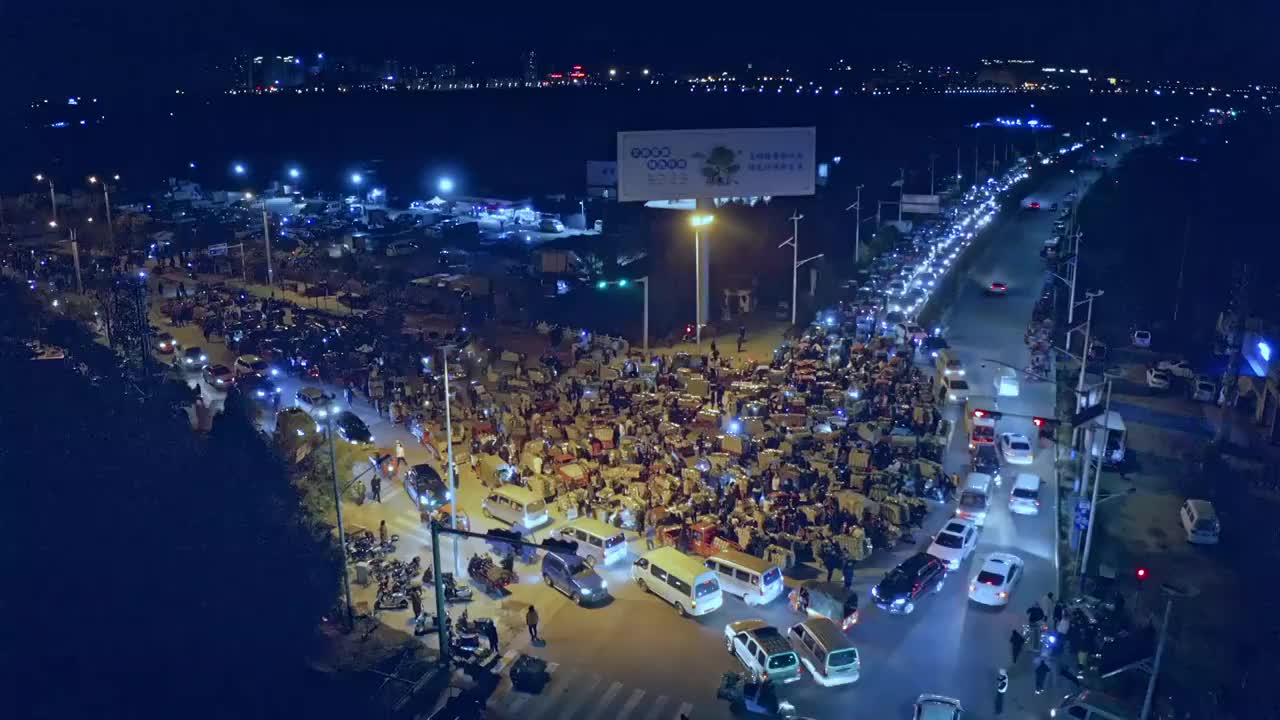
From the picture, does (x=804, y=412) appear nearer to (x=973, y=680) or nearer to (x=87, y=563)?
(x=973, y=680)

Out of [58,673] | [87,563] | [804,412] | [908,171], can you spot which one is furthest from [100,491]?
[908,171]

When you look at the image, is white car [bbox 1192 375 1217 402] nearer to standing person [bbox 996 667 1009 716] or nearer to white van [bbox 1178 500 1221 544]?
white van [bbox 1178 500 1221 544]

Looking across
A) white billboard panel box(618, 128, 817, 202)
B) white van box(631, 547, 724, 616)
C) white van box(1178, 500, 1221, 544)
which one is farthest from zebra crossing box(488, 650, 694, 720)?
white billboard panel box(618, 128, 817, 202)

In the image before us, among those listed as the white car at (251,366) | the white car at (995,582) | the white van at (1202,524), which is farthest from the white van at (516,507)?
the white van at (1202,524)

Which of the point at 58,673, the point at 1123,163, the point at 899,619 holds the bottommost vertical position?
the point at 58,673

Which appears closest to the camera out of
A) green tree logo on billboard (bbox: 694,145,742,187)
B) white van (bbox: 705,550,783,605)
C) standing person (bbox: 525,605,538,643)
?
standing person (bbox: 525,605,538,643)

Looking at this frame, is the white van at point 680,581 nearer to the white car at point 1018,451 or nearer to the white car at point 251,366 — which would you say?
the white car at point 1018,451
